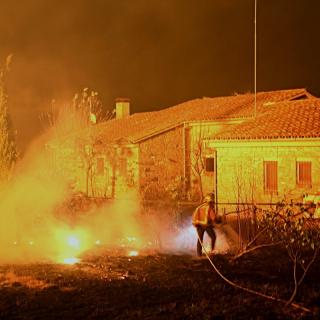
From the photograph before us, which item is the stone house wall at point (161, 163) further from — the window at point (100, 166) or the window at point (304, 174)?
the window at point (304, 174)

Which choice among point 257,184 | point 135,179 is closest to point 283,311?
point 257,184

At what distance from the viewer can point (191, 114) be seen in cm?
2947

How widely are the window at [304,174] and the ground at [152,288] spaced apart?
6498mm

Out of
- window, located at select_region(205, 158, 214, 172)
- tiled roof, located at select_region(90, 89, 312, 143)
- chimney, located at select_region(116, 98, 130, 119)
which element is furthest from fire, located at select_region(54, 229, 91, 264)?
chimney, located at select_region(116, 98, 130, 119)

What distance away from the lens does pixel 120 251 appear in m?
14.7

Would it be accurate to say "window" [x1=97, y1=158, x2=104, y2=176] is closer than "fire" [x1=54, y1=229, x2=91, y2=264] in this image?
No

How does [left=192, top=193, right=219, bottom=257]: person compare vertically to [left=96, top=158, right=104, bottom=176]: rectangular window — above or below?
below

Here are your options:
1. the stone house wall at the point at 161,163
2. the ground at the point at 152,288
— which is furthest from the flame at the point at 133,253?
the stone house wall at the point at 161,163

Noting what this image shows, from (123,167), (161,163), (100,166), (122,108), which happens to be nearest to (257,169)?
(161,163)

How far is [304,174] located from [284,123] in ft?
9.04

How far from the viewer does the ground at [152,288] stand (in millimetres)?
8859

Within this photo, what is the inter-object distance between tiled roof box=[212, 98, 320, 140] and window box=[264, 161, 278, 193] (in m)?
1.03

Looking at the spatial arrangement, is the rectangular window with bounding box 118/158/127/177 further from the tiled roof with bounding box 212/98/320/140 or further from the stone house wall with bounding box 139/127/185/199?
the tiled roof with bounding box 212/98/320/140

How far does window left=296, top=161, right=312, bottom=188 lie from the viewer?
19.7 m
